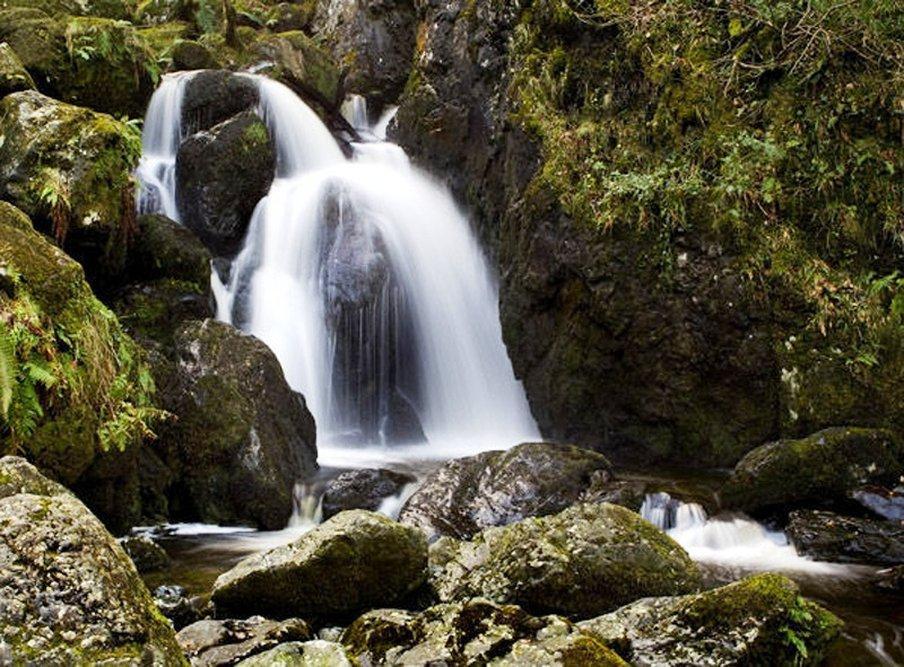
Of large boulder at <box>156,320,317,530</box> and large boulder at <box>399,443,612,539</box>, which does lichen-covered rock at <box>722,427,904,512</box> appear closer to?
large boulder at <box>399,443,612,539</box>

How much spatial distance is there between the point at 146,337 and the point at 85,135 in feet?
8.04

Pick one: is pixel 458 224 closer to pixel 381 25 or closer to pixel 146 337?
pixel 146 337

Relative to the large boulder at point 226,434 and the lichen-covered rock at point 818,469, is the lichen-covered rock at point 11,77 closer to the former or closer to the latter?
the large boulder at point 226,434

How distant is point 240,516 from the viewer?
295 inches

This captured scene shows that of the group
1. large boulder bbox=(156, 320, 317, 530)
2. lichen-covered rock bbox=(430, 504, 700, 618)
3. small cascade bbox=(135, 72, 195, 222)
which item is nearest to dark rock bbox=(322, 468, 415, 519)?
large boulder bbox=(156, 320, 317, 530)

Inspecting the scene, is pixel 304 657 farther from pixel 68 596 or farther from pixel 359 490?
pixel 359 490

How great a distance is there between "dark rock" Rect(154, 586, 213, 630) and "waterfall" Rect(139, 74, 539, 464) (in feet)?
15.4

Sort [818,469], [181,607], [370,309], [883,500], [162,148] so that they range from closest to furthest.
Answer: [181,607] < [883,500] < [818,469] < [370,309] < [162,148]

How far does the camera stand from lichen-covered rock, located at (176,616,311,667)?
371cm

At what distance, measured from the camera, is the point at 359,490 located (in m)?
7.75

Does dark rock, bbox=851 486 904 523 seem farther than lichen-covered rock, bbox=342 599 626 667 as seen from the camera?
Yes

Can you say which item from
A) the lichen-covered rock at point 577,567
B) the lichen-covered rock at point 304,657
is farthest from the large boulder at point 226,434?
the lichen-covered rock at point 304,657

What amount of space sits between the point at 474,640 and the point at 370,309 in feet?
29.3

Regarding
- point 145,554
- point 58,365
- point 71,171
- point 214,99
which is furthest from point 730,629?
point 214,99
